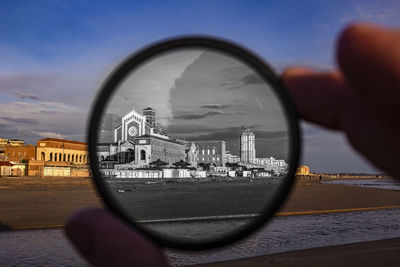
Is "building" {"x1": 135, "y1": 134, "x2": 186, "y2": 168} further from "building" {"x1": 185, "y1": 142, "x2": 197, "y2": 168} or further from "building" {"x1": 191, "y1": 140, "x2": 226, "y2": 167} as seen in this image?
"building" {"x1": 191, "y1": 140, "x2": 226, "y2": 167}

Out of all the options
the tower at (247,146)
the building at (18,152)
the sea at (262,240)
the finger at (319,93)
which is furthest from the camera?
the building at (18,152)

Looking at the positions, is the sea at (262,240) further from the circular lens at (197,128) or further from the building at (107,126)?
the building at (107,126)

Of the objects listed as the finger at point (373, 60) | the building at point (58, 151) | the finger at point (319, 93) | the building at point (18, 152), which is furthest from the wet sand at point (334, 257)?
the building at point (18, 152)

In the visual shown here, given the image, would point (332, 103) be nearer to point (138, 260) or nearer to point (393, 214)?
point (138, 260)

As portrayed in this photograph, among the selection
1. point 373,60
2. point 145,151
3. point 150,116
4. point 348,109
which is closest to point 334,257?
point 145,151

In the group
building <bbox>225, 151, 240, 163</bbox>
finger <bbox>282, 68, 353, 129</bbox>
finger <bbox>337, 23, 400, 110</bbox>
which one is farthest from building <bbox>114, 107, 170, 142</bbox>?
finger <bbox>337, 23, 400, 110</bbox>

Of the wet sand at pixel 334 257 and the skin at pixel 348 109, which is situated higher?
the skin at pixel 348 109
